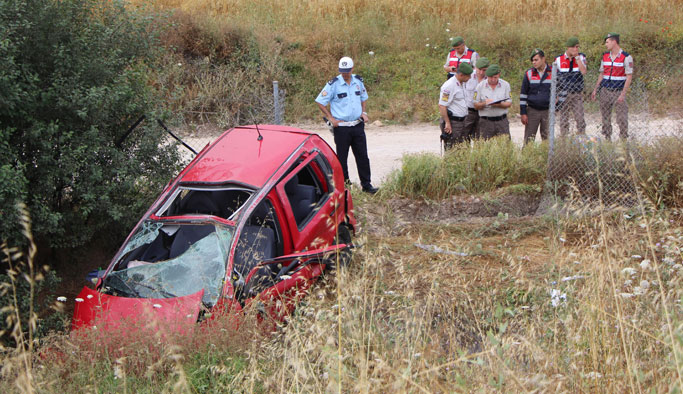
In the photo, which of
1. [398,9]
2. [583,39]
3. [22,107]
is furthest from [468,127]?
[398,9]

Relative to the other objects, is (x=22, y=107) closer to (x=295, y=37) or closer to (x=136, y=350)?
(x=136, y=350)

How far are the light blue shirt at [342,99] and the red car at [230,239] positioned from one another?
2345 mm

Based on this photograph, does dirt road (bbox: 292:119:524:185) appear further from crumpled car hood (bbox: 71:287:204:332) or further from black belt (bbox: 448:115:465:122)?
crumpled car hood (bbox: 71:287:204:332)

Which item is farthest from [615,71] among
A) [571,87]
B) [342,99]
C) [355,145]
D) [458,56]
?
[342,99]

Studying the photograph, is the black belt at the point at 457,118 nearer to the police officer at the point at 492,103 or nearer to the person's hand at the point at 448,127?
the person's hand at the point at 448,127

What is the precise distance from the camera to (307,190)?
22.3 ft

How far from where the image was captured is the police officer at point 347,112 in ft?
30.7

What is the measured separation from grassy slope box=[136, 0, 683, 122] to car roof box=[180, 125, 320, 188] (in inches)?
340

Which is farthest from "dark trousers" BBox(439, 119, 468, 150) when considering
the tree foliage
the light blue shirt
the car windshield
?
the car windshield

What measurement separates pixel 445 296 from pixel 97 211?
3.67m

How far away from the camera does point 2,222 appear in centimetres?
570

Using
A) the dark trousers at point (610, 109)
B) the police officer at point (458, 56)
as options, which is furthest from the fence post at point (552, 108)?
the police officer at point (458, 56)

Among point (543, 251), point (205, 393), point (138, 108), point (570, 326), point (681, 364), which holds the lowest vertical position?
point (543, 251)

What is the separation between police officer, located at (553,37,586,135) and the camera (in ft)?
30.7
